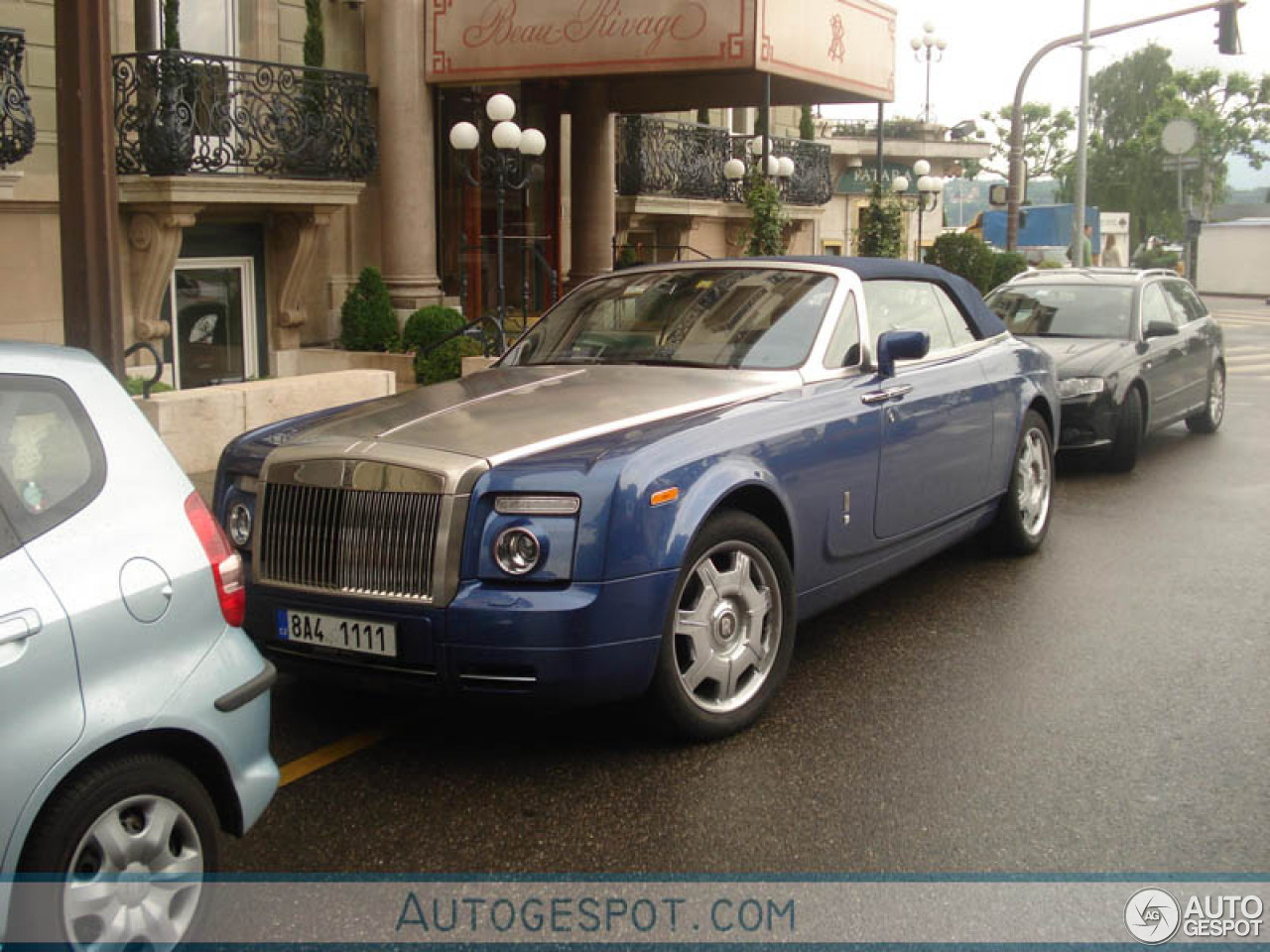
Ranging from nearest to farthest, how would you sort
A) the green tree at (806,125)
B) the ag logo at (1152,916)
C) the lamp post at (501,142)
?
1. the ag logo at (1152,916)
2. the lamp post at (501,142)
3. the green tree at (806,125)

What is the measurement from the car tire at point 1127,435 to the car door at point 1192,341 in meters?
1.59

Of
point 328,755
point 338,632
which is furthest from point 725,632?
point 328,755

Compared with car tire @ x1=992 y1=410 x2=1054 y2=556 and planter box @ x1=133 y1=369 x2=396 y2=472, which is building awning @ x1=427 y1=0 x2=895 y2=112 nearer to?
planter box @ x1=133 y1=369 x2=396 y2=472

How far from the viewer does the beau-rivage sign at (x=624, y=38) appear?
Answer: 15617mm

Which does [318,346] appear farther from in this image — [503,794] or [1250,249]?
[1250,249]

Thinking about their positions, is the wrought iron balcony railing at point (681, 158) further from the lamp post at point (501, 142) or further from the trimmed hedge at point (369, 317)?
the trimmed hedge at point (369, 317)

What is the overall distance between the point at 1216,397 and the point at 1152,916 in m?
11.4

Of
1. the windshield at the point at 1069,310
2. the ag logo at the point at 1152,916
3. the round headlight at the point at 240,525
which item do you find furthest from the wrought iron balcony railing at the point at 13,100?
the ag logo at the point at 1152,916

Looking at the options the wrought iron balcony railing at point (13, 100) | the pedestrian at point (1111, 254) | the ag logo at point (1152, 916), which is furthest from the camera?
the pedestrian at point (1111, 254)

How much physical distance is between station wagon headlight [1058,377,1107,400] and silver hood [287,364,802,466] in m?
5.89

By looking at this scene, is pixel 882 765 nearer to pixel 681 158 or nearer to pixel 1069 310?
pixel 1069 310

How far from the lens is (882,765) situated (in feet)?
16.2

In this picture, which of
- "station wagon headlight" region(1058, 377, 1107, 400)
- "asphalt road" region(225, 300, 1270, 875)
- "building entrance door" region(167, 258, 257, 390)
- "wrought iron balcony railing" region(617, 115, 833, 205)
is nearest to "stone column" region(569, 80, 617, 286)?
"wrought iron balcony railing" region(617, 115, 833, 205)

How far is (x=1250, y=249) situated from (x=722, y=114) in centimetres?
3921
